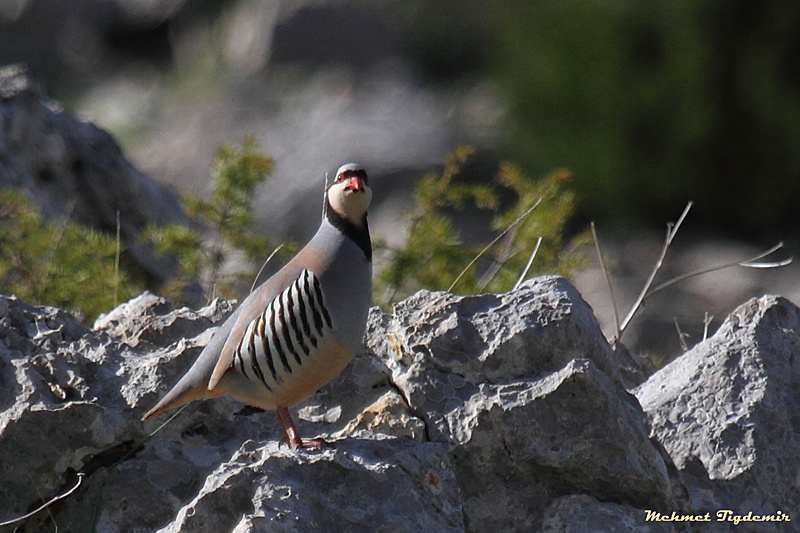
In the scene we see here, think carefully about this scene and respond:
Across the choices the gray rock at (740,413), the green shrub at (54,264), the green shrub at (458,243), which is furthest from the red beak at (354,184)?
the green shrub at (458,243)

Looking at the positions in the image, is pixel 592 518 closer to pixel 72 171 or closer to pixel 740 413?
pixel 740 413

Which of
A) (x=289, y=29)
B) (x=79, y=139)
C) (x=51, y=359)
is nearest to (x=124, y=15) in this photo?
(x=289, y=29)

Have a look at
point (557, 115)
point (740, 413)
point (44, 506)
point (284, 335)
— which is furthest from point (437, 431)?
point (557, 115)

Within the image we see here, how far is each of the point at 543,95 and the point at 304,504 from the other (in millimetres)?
14499

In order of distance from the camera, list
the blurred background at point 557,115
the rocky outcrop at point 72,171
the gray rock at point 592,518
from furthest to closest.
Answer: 1. the blurred background at point 557,115
2. the rocky outcrop at point 72,171
3. the gray rock at point 592,518

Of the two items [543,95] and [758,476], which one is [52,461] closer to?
[758,476]

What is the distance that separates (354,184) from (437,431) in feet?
2.70

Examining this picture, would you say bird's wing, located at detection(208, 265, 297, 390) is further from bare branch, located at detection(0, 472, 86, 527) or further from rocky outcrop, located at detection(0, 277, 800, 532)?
bare branch, located at detection(0, 472, 86, 527)

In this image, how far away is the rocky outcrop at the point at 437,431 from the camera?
3.19 metres

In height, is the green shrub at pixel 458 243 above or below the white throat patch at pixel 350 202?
below

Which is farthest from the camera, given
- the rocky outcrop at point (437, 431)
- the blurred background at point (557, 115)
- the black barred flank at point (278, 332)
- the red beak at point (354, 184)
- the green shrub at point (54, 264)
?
the blurred background at point (557, 115)

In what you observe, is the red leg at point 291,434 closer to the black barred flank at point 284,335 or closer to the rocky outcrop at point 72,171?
the black barred flank at point 284,335

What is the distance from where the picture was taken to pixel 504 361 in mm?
3580

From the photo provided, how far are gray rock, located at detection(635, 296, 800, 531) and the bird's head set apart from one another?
125 centimetres
